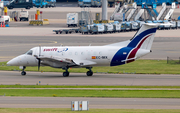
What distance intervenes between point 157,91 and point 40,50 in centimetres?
1639

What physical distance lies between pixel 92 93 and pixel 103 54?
34.1 feet

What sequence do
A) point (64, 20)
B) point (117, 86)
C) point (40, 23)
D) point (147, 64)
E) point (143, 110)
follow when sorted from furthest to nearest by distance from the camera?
point (64, 20) < point (40, 23) < point (147, 64) < point (117, 86) < point (143, 110)

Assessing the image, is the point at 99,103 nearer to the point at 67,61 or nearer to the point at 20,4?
the point at 67,61

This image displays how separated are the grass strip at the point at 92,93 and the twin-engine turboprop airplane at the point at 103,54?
8.68 metres

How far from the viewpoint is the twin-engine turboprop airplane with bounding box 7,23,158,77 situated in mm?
38094

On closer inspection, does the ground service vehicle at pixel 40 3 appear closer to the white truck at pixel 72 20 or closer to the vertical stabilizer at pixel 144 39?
the white truck at pixel 72 20

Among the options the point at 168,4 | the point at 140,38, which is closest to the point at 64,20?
the point at 168,4

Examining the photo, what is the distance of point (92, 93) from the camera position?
2864 cm

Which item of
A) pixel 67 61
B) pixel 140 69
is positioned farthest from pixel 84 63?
pixel 140 69

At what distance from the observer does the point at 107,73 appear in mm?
42344

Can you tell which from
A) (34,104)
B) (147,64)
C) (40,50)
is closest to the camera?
(34,104)

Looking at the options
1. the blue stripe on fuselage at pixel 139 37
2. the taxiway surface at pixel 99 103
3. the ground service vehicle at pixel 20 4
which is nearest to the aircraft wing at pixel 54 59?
the blue stripe on fuselage at pixel 139 37

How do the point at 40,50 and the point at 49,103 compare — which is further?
the point at 40,50

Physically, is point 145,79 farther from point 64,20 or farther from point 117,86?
point 64,20
